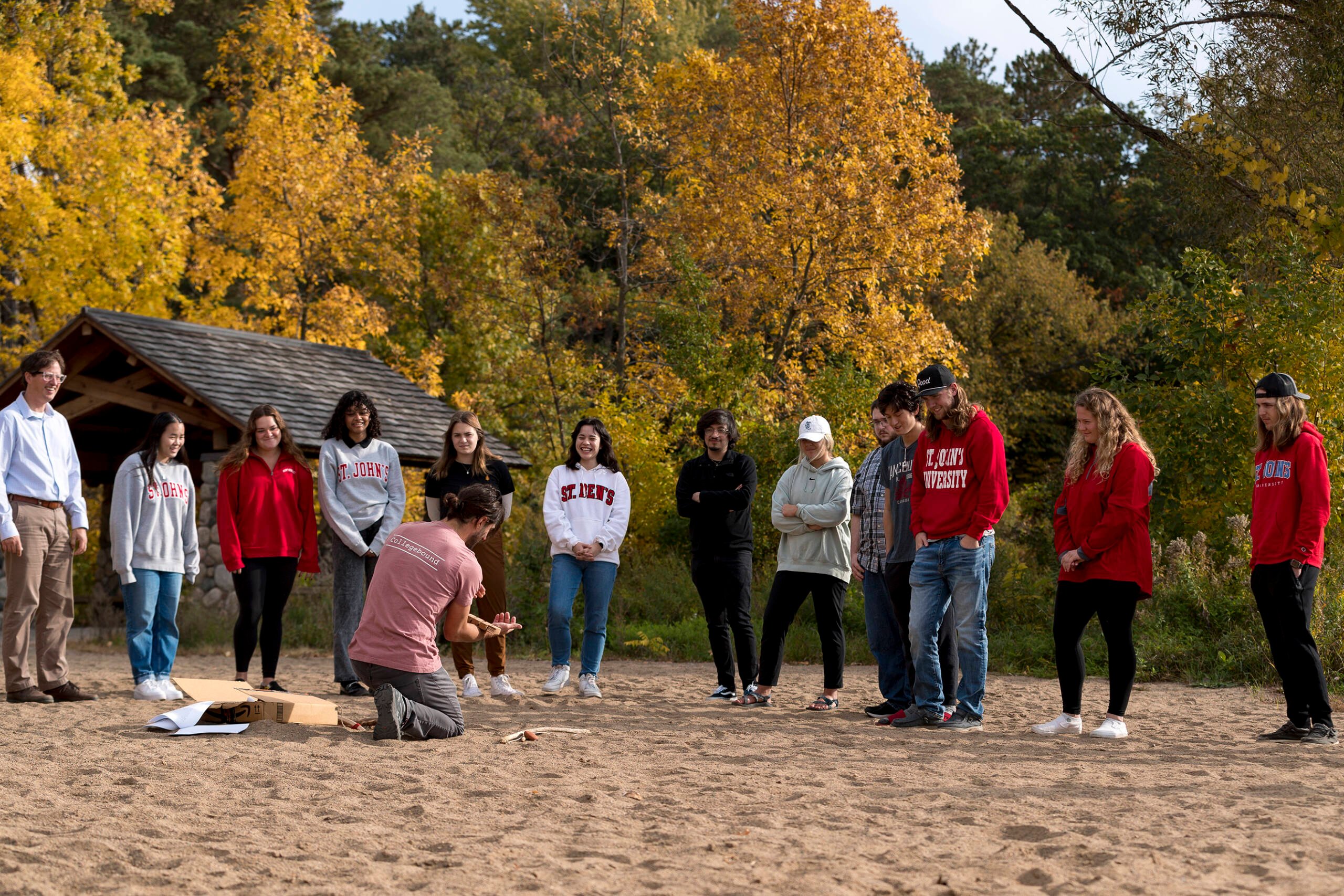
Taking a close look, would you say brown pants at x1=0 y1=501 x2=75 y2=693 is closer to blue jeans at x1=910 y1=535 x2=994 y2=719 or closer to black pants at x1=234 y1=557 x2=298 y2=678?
black pants at x1=234 y1=557 x2=298 y2=678

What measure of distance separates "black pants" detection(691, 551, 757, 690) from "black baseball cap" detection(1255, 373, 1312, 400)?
3.05 metres

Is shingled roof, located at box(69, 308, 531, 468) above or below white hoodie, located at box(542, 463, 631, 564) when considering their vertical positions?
above

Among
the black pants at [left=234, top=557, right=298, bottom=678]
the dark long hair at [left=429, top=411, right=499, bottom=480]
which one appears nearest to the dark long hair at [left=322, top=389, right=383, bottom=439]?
the dark long hair at [left=429, top=411, right=499, bottom=480]

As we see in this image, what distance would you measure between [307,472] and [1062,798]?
5.41 m

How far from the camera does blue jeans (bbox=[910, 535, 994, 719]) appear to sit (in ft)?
21.4

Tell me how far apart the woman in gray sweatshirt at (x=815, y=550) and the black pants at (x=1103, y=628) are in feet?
4.63

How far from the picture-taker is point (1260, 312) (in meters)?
11.2

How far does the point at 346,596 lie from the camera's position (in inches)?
322

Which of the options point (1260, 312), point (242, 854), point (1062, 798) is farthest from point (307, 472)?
point (1260, 312)

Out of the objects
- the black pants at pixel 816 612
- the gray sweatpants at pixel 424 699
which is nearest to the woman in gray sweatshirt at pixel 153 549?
the gray sweatpants at pixel 424 699

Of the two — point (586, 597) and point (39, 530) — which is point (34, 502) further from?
point (586, 597)

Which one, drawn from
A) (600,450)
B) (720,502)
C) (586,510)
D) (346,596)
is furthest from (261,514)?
(720,502)

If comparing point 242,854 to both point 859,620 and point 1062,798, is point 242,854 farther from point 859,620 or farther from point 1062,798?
point 859,620

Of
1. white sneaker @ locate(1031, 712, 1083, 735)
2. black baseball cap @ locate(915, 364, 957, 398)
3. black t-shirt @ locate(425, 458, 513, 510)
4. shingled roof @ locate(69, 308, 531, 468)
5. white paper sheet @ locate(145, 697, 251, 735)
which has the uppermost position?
shingled roof @ locate(69, 308, 531, 468)
